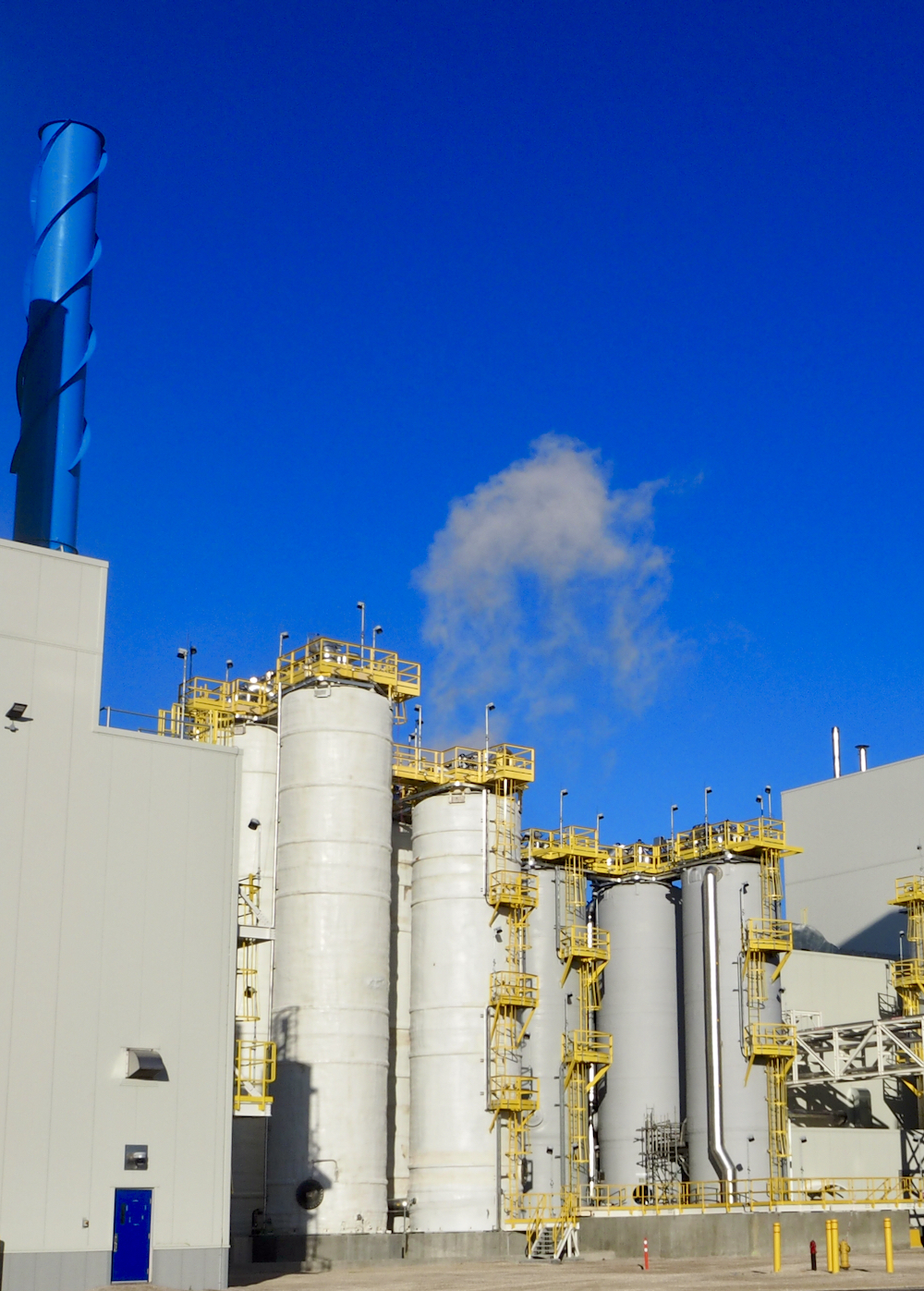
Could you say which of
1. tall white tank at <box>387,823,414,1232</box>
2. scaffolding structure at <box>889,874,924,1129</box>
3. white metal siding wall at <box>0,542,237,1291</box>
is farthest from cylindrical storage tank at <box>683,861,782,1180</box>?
white metal siding wall at <box>0,542,237,1291</box>

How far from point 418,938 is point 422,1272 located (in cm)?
1191

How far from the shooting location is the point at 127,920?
32312mm

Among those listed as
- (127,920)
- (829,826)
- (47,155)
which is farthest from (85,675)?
(829,826)

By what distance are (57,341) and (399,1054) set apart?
25427mm

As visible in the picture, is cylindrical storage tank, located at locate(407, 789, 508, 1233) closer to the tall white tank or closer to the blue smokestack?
the tall white tank

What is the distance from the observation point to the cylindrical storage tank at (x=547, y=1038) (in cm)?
5344

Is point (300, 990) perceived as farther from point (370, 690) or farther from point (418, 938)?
point (370, 690)

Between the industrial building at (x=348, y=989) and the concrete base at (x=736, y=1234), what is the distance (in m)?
0.17

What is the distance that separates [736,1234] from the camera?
158 feet

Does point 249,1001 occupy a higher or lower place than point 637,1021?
higher

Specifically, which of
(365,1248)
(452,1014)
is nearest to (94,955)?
(365,1248)

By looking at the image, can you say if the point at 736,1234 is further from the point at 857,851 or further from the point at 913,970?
the point at 857,851

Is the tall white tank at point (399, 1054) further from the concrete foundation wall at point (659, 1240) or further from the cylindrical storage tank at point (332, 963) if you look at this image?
the cylindrical storage tank at point (332, 963)

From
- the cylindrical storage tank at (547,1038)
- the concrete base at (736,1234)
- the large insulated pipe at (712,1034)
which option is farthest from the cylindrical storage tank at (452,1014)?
the large insulated pipe at (712,1034)
